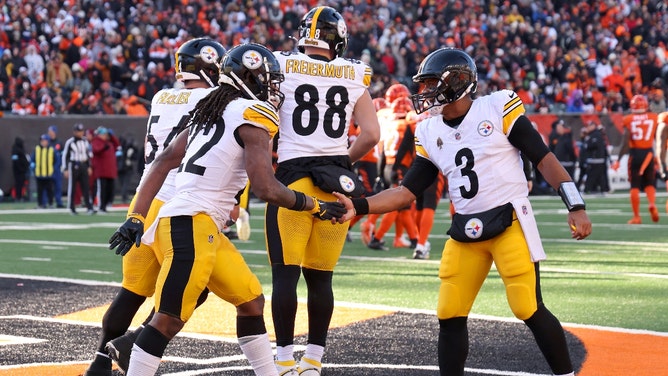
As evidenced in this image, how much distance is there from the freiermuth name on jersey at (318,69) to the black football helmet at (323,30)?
5.5 inches

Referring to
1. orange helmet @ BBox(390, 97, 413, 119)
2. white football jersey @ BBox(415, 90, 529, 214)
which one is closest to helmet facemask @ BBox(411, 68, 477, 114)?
white football jersey @ BBox(415, 90, 529, 214)

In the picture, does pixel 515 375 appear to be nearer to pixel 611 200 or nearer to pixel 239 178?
pixel 239 178

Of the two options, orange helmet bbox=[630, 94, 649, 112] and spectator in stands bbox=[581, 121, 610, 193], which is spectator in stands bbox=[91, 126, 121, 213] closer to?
orange helmet bbox=[630, 94, 649, 112]

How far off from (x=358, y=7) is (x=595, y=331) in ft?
87.6

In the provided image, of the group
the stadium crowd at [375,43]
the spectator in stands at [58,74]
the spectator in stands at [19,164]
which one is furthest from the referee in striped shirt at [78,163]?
the spectator in stands at [58,74]

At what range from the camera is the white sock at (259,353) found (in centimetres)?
553

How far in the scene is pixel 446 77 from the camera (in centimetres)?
570

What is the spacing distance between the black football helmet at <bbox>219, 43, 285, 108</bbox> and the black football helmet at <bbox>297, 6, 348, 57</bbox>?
37.6 inches

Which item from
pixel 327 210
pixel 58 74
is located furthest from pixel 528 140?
pixel 58 74

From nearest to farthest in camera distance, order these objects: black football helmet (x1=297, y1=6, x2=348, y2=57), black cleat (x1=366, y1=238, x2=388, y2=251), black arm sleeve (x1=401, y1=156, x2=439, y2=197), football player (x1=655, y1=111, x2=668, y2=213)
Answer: black arm sleeve (x1=401, y1=156, x2=439, y2=197)
black football helmet (x1=297, y1=6, x2=348, y2=57)
black cleat (x1=366, y1=238, x2=388, y2=251)
football player (x1=655, y1=111, x2=668, y2=213)

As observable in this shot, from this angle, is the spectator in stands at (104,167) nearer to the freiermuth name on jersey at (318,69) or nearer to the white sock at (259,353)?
the freiermuth name on jersey at (318,69)

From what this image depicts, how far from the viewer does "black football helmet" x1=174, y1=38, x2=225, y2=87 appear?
670cm

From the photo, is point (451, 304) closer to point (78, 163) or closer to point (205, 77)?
point (205, 77)

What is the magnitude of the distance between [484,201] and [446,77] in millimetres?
619
